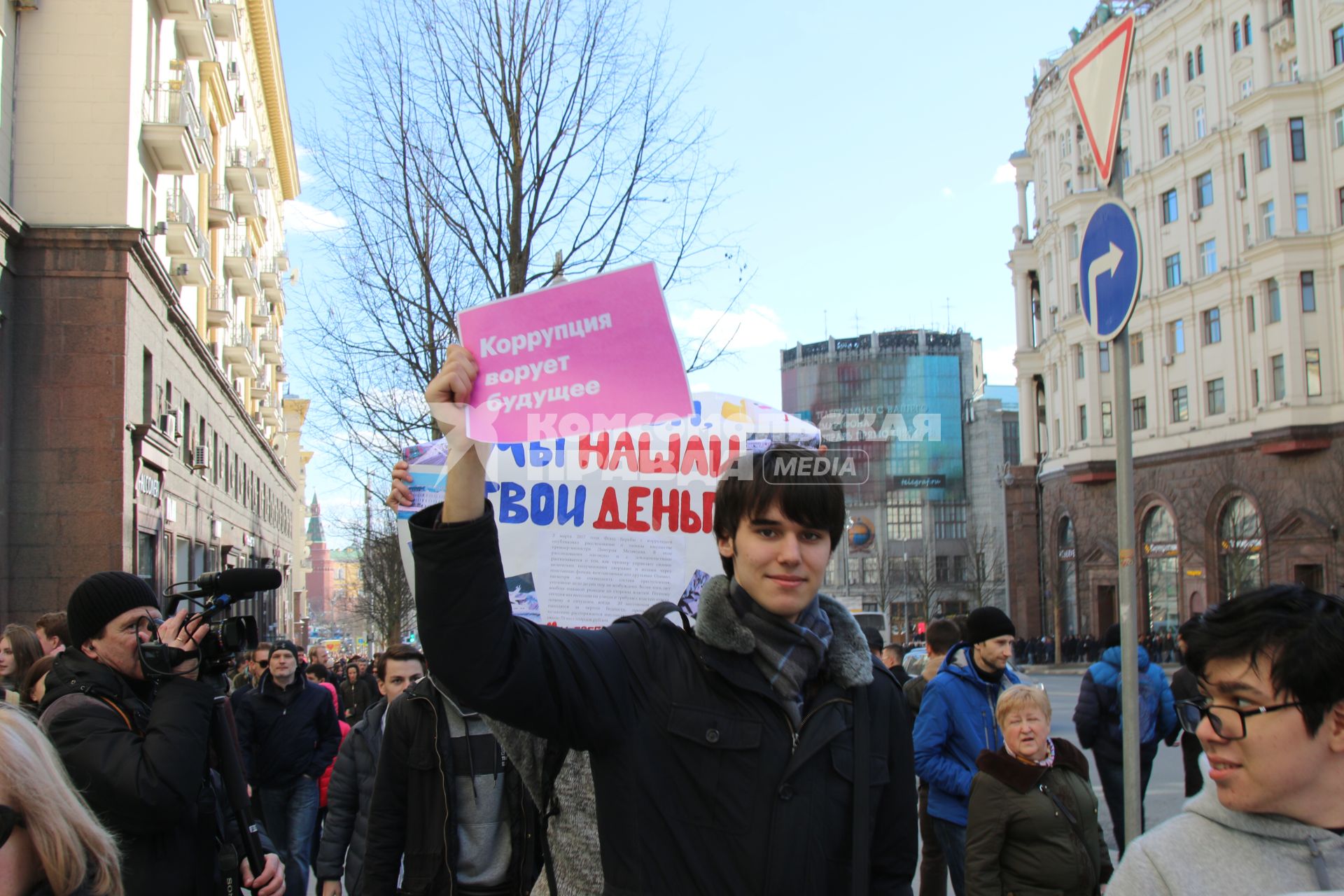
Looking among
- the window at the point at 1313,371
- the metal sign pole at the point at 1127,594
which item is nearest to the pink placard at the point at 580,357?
the metal sign pole at the point at 1127,594

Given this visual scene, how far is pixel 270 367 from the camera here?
53.3 metres

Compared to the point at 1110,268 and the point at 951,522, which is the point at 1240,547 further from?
the point at 951,522

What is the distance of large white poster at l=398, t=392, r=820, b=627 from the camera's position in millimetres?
4363

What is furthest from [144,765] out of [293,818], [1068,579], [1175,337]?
[1068,579]

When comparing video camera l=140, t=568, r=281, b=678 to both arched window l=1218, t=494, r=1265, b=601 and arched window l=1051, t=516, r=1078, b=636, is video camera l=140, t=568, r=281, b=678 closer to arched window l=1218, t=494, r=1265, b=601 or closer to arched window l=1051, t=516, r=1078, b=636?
arched window l=1218, t=494, r=1265, b=601

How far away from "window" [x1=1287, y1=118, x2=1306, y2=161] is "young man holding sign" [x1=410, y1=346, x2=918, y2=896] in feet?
157

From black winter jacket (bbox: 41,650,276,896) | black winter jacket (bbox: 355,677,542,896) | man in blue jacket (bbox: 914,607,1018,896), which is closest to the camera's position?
black winter jacket (bbox: 41,650,276,896)

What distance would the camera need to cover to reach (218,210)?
30828 millimetres

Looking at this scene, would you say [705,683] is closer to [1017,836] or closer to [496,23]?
[1017,836]

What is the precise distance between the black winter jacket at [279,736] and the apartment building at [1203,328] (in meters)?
35.9

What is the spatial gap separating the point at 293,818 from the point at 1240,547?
143ft

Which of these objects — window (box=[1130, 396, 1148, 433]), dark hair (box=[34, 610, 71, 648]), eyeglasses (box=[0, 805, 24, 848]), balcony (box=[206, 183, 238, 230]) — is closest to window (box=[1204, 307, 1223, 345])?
window (box=[1130, 396, 1148, 433])

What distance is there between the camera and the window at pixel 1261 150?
145 ft

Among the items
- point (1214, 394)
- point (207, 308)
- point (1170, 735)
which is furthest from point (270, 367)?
point (1170, 735)
